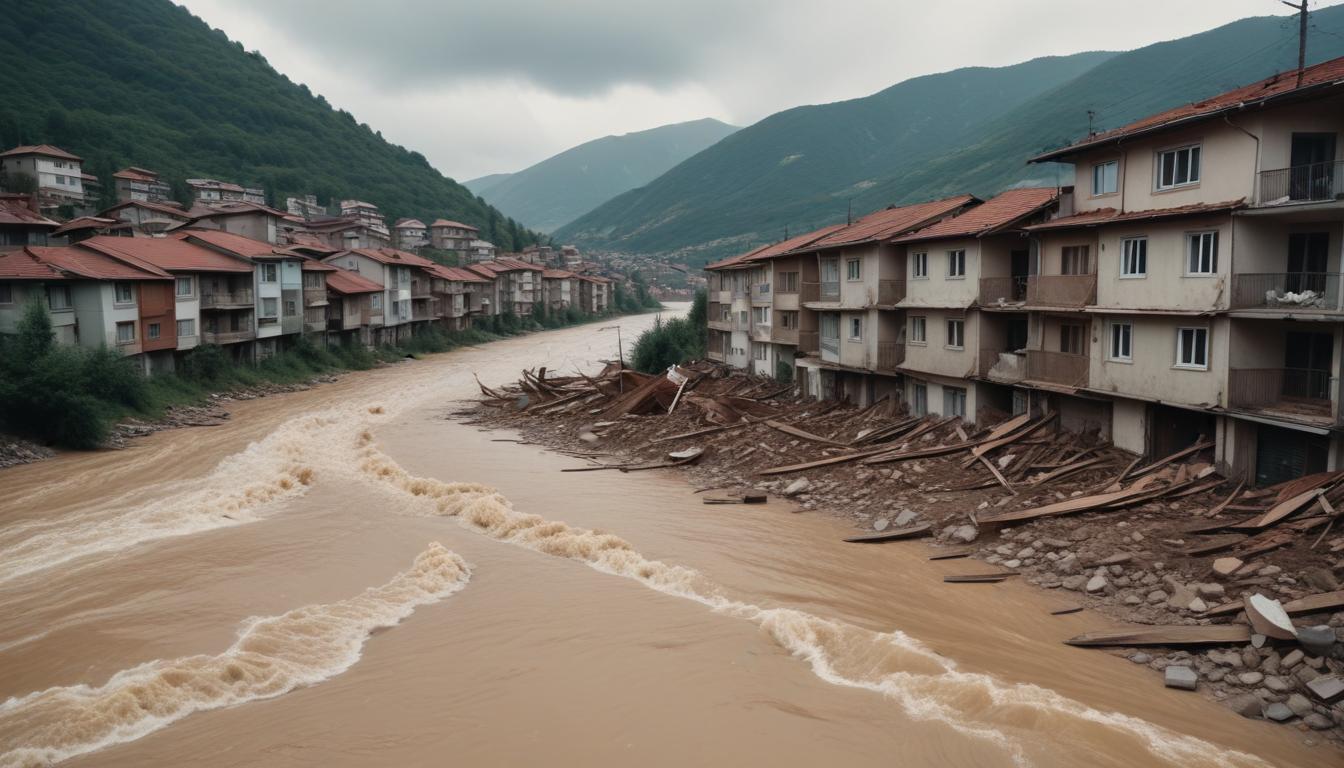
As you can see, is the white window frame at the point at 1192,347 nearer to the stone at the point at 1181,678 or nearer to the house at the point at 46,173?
the stone at the point at 1181,678

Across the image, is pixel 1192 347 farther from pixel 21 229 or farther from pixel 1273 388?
pixel 21 229

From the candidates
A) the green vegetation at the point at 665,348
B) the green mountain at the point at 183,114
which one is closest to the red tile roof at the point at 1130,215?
the green vegetation at the point at 665,348

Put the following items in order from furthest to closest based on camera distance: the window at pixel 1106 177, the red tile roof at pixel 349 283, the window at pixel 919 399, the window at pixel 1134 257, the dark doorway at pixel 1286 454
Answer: the red tile roof at pixel 349 283 → the window at pixel 919 399 → the window at pixel 1106 177 → the window at pixel 1134 257 → the dark doorway at pixel 1286 454

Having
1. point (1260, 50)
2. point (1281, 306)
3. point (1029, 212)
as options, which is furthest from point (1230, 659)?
point (1260, 50)

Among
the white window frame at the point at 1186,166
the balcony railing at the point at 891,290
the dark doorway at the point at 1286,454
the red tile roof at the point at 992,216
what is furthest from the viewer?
the balcony railing at the point at 891,290

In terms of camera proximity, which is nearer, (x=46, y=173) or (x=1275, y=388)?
(x=1275, y=388)

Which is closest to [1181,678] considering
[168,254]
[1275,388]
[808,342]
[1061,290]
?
[1275,388]
